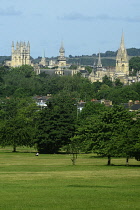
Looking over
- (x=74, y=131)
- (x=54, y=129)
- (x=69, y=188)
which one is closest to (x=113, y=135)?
(x=54, y=129)

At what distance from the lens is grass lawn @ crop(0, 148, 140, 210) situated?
29.6 metres

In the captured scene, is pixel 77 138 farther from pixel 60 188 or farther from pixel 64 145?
pixel 60 188

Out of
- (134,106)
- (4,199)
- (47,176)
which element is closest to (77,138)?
(47,176)

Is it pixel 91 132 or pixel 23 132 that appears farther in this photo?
pixel 23 132

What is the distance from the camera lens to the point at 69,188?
3534 cm

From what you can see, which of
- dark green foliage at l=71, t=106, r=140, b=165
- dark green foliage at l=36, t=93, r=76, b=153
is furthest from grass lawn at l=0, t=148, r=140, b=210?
dark green foliage at l=36, t=93, r=76, b=153

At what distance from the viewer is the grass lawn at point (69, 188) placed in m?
29.6

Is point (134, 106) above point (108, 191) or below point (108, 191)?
above

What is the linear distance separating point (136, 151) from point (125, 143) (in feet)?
5.85

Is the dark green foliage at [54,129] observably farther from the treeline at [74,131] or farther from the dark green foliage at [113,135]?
the dark green foliage at [113,135]

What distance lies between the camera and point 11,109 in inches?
4906

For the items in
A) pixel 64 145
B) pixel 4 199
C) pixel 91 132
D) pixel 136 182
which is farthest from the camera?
pixel 64 145

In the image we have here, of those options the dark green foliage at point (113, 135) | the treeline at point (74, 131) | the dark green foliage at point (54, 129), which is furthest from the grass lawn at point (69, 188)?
the dark green foliage at point (54, 129)

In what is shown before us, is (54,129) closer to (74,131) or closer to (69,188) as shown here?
(74,131)
